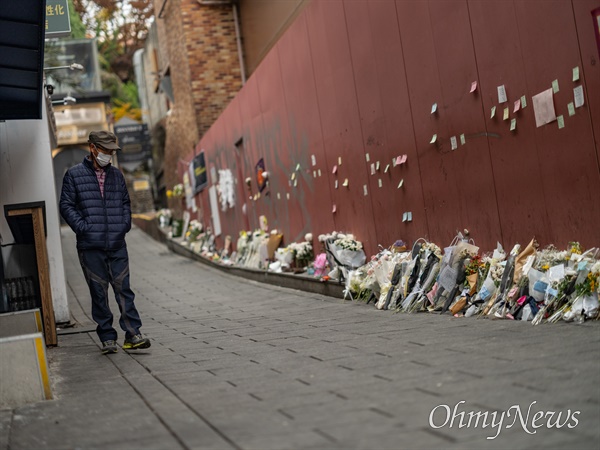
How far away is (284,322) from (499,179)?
2.35 m

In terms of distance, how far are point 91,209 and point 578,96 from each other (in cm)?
367

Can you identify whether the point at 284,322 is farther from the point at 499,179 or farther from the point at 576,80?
the point at 576,80

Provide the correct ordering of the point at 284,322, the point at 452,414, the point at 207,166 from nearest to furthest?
the point at 452,414 < the point at 284,322 < the point at 207,166

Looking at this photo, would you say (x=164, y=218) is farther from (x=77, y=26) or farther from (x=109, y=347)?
(x=109, y=347)

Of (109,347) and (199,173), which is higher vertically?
(199,173)

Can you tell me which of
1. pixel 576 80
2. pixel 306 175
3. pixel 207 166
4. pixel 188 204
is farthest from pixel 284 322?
pixel 188 204

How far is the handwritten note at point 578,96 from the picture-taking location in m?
5.95

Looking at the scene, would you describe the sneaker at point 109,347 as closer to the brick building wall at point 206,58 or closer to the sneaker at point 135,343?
the sneaker at point 135,343

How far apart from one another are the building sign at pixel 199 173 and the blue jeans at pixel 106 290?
14.5m

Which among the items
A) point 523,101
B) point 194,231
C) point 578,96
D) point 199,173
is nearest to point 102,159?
point 523,101

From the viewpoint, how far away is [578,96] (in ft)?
19.6

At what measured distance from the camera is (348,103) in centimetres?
1036

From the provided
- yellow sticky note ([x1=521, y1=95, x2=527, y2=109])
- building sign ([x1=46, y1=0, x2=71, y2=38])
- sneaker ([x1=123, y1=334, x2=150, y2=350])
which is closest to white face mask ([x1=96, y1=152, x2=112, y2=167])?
sneaker ([x1=123, y1=334, x2=150, y2=350])

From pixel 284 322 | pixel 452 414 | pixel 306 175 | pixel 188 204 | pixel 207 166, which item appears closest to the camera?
pixel 452 414
